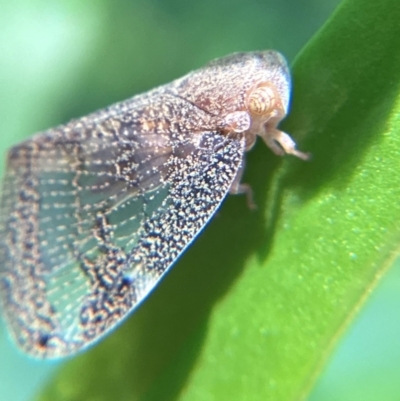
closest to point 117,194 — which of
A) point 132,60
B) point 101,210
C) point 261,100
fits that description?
point 101,210

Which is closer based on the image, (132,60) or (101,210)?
(101,210)

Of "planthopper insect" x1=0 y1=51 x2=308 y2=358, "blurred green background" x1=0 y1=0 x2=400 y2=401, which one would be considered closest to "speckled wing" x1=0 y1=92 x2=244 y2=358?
"planthopper insect" x1=0 y1=51 x2=308 y2=358

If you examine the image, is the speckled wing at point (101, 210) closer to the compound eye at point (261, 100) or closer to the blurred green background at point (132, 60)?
the compound eye at point (261, 100)

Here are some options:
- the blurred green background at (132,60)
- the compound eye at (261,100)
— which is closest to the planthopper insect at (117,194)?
the compound eye at (261,100)

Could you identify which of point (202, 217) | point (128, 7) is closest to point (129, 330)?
point (202, 217)

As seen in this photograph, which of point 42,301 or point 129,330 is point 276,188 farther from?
point 42,301

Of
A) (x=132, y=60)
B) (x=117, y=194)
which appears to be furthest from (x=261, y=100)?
(x=132, y=60)

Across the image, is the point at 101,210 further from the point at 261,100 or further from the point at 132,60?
the point at 132,60
